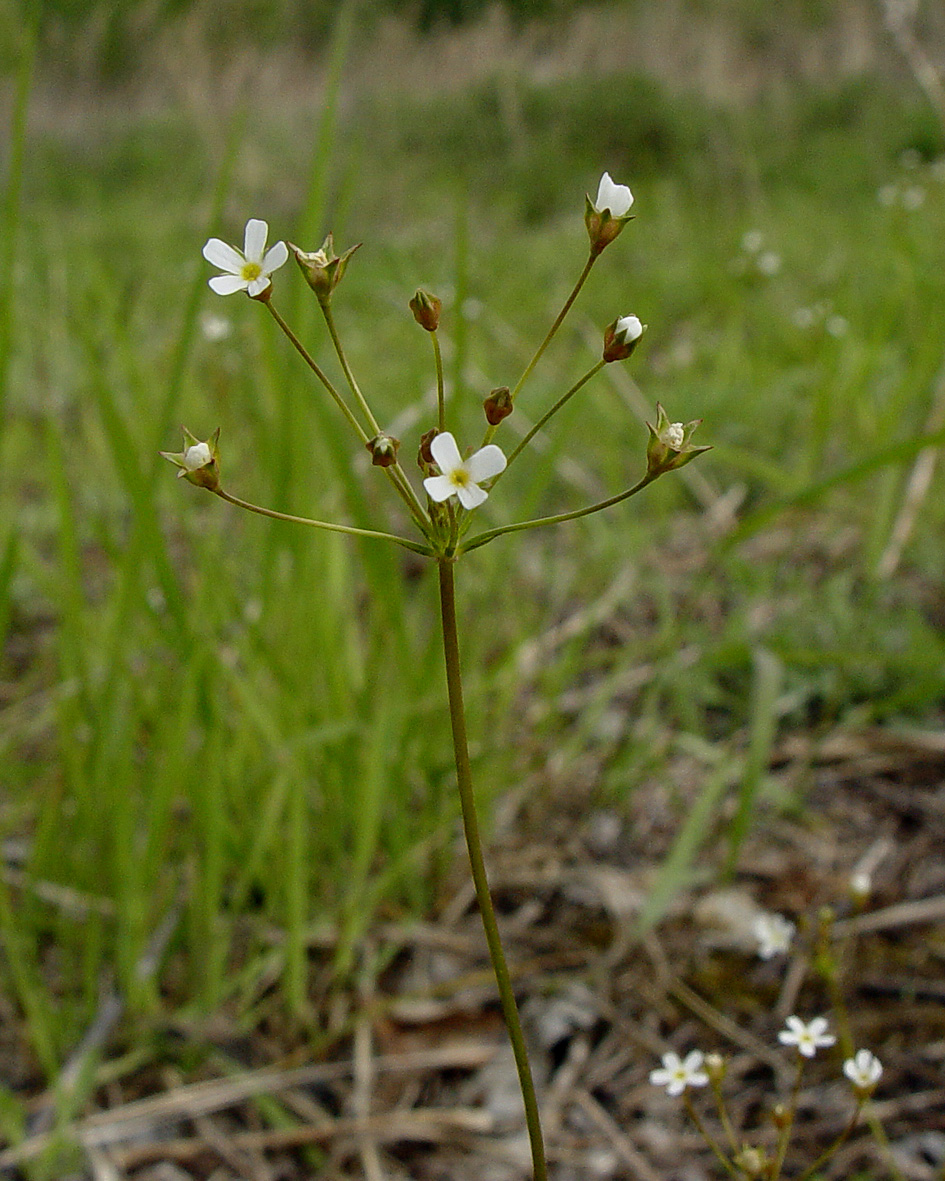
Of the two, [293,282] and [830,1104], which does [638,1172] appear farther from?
[293,282]

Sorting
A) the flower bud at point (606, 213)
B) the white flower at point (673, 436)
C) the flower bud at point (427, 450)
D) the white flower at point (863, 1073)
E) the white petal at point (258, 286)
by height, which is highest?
the flower bud at point (606, 213)

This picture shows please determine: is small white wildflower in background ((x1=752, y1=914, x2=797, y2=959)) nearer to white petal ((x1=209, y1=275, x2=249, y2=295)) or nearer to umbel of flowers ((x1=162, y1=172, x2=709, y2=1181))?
umbel of flowers ((x1=162, y1=172, x2=709, y2=1181))

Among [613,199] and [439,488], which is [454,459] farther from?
[613,199]

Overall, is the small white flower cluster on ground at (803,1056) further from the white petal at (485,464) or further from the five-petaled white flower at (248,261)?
the five-petaled white flower at (248,261)

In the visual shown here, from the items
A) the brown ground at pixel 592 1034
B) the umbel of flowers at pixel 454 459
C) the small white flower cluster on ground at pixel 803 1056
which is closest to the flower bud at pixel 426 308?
the umbel of flowers at pixel 454 459

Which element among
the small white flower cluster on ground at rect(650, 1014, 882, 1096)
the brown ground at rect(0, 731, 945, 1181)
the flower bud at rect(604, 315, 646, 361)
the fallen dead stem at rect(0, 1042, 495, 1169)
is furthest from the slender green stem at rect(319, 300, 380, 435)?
the fallen dead stem at rect(0, 1042, 495, 1169)

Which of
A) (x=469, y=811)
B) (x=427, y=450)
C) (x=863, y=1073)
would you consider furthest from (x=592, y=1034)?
(x=427, y=450)
